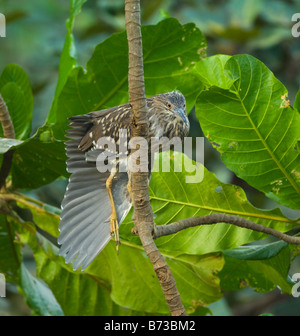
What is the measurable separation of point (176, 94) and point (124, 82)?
0.18m

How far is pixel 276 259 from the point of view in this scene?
1.55 metres

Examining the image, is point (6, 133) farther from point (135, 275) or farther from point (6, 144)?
point (135, 275)

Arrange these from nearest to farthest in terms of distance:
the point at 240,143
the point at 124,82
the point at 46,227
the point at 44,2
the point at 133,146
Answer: the point at 133,146 < the point at 240,143 < the point at 124,82 < the point at 46,227 < the point at 44,2

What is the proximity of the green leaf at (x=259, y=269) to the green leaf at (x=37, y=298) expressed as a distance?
559 millimetres

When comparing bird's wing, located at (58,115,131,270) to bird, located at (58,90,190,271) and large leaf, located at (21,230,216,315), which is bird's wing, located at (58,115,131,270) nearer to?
bird, located at (58,90,190,271)

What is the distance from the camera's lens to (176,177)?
4.87 feet

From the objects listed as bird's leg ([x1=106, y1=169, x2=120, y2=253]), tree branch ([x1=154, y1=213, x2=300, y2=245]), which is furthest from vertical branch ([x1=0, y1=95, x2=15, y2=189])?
tree branch ([x1=154, y1=213, x2=300, y2=245])

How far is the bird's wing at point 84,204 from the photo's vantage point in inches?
60.2

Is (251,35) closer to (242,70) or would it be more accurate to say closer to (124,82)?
(124,82)

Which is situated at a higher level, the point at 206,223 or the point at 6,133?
the point at 6,133

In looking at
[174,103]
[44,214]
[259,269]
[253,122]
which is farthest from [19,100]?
[259,269]

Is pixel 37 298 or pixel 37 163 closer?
pixel 37 163

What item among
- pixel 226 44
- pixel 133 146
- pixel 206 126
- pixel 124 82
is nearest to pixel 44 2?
pixel 226 44

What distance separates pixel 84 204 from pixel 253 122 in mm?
501
